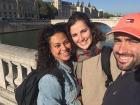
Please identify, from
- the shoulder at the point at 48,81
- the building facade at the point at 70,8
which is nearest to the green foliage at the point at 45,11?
the building facade at the point at 70,8

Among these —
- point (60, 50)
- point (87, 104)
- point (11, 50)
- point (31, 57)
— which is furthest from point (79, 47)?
point (11, 50)

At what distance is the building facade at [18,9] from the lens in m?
52.9

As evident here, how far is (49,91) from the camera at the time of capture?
4.77 feet

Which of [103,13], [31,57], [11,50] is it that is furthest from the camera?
[103,13]

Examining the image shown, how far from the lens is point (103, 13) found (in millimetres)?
92875

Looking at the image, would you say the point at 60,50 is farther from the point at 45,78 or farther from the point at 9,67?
the point at 9,67

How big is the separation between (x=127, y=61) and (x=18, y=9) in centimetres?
5585

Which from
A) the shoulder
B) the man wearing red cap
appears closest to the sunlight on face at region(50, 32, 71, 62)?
the shoulder

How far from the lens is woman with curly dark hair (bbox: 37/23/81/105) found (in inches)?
57.9

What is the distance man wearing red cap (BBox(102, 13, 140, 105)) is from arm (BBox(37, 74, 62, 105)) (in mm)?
390

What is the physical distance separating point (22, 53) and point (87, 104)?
0.98 metres

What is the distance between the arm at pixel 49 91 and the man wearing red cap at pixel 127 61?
390 millimetres

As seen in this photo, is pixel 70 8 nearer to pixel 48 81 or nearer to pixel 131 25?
pixel 48 81

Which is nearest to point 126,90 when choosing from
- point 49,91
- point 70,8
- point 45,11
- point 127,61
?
point 127,61
